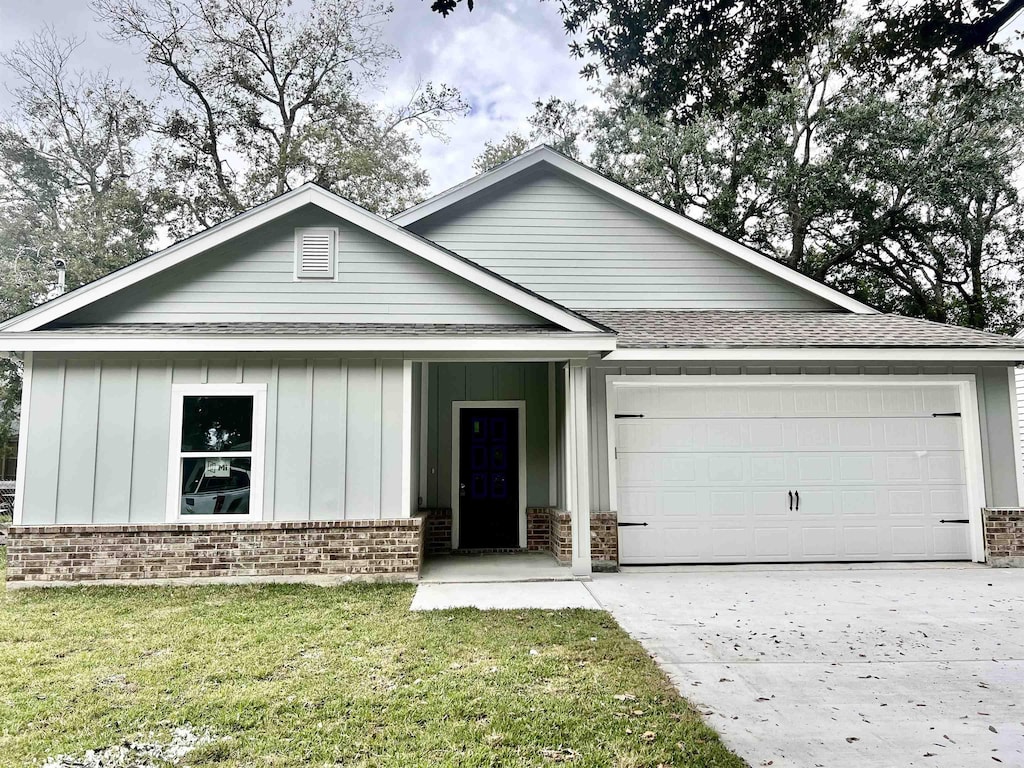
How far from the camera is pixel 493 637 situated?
5.14 metres

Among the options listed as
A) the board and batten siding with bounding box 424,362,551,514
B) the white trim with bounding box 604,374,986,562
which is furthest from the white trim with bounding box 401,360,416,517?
the white trim with bounding box 604,374,986,562

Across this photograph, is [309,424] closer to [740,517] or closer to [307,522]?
[307,522]

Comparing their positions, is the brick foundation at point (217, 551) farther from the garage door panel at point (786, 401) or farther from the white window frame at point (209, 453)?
the garage door panel at point (786, 401)

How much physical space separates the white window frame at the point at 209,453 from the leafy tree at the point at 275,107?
15.3 meters

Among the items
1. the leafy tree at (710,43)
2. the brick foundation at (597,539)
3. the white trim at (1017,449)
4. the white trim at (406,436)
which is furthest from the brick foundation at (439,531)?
the white trim at (1017,449)

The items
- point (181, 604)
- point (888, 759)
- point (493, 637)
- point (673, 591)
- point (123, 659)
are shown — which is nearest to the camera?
point (888, 759)

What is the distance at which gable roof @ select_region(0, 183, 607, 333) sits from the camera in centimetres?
724

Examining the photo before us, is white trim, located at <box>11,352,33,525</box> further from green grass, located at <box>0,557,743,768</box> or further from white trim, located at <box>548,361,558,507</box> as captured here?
white trim, located at <box>548,361,558,507</box>

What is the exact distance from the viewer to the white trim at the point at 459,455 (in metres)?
9.68

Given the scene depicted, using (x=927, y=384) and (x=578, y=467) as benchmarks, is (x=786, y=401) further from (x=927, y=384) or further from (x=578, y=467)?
(x=578, y=467)

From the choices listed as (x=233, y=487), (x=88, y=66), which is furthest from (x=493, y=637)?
(x=88, y=66)

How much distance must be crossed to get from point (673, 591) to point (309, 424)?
14.5 ft

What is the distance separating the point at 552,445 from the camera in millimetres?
9562

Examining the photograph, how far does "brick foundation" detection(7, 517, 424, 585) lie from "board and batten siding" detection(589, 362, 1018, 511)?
2690mm
